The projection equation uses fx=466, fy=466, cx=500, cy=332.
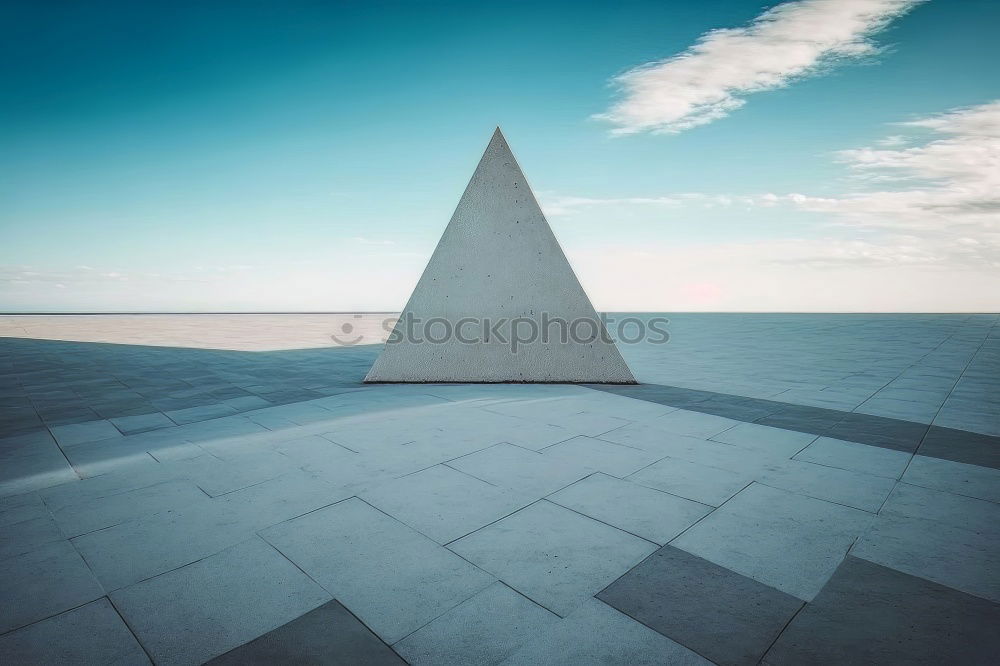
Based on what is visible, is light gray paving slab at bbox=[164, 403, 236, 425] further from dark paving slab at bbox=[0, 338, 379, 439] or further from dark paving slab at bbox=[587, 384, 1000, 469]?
dark paving slab at bbox=[587, 384, 1000, 469]

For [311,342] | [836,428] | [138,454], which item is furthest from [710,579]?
[311,342]

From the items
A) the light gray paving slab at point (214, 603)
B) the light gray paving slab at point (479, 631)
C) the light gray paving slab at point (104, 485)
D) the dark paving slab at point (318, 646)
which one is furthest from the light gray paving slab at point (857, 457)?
the light gray paving slab at point (104, 485)

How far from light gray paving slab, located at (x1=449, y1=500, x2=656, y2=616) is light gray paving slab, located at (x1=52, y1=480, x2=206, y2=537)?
8.44 feet

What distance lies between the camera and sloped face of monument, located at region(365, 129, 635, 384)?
9258 millimetres

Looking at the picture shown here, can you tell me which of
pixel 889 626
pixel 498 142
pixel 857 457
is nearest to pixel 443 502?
pixel 889 626

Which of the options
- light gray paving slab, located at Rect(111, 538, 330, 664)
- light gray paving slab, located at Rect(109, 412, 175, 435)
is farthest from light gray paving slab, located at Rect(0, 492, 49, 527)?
light gray paving slab, located at Rect(109, 412, 175, 435)

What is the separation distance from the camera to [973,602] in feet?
8.73

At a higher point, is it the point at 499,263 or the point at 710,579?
the point at 499,263

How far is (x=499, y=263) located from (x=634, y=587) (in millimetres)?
7244

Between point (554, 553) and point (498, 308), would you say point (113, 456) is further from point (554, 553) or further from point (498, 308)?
point (498, 308)

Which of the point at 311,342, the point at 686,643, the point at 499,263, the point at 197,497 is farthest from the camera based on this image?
the point at 311,342

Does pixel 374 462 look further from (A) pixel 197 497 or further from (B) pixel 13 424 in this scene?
(B) pixel 13 424

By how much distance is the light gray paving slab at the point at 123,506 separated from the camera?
3.62m

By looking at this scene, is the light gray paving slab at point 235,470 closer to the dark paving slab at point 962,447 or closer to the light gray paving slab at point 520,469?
the light gray paving slab at point 520,469
